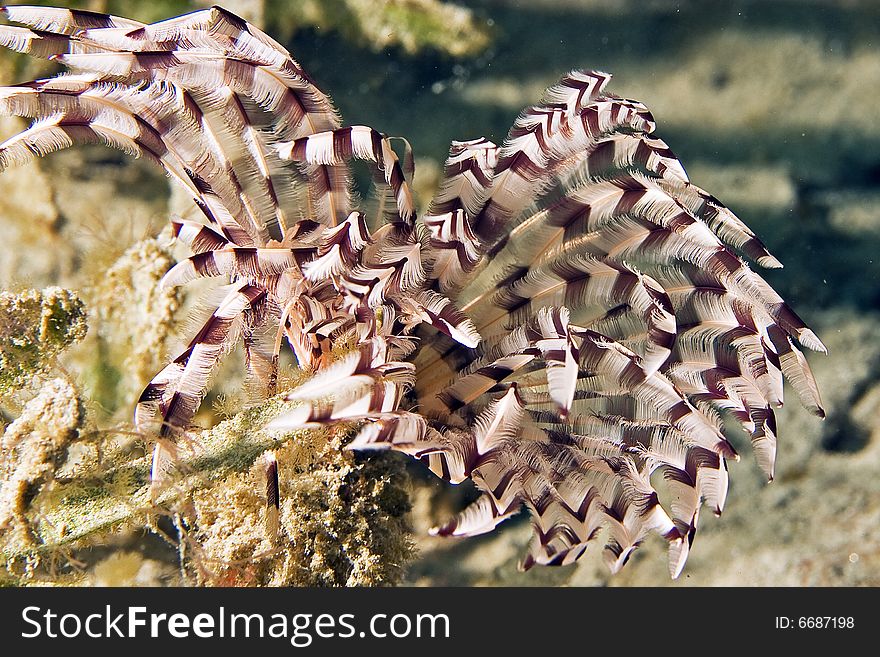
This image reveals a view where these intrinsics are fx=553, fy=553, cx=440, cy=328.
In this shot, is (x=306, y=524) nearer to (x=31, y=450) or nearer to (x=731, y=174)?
(x=31, y=450)

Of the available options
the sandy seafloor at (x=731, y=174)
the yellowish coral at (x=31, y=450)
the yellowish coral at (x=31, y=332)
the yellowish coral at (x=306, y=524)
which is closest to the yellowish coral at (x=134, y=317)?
the sandy seafloor at (x=731, y=174)

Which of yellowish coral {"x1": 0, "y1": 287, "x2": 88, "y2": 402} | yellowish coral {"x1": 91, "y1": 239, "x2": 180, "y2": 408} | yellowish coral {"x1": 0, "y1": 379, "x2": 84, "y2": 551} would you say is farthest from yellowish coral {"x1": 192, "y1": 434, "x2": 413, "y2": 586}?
yellowish coral {"x1": 91, "y1": 239, "x2": 180, "y2": 408}

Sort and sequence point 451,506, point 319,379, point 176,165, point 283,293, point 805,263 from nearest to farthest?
point 319,379
point 283,293
point 176,165
point 451,506
point 805,263

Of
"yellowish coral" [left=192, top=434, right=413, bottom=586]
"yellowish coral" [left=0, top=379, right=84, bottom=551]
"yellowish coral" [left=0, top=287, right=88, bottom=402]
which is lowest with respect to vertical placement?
"yellowish coral" [left=192, top=434, right=413, bottom=586]

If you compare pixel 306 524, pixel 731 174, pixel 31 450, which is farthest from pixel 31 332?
pixel 731 174

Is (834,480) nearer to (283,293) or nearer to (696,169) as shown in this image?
(696,169)

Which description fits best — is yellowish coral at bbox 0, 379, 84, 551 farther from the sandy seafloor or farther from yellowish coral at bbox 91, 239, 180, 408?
the sandy seafloor

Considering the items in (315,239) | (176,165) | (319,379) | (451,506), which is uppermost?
(176,165)

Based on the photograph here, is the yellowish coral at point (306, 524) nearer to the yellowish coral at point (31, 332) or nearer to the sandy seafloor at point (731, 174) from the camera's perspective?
the yellowish coral at point (31, 332)
